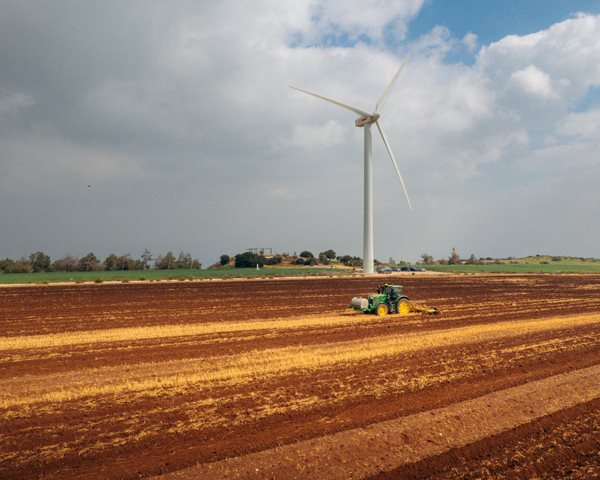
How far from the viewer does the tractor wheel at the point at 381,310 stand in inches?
1075

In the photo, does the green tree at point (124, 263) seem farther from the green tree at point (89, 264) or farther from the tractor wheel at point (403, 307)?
the tractor wheel at point (403, 307)

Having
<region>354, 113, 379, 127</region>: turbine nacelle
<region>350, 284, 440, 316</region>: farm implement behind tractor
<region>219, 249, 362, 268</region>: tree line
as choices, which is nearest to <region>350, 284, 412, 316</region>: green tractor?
<region>350, 284, 440, 316</region>: farm implement behind tractor

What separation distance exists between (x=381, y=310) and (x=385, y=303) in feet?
1.99

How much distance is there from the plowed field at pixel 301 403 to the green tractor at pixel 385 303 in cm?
475

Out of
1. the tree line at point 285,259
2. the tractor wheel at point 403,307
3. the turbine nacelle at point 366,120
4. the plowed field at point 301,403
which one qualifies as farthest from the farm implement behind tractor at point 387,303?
the tree line at point 285,259

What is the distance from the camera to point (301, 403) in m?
10.9

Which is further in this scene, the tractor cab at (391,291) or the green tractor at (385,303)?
the tractor cab at (391,291)

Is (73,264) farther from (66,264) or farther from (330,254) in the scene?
(330,254)

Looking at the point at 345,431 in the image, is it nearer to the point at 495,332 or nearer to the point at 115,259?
the point at 495,332

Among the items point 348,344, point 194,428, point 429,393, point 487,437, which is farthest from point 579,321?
point 194,428

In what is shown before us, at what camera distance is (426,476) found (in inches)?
291

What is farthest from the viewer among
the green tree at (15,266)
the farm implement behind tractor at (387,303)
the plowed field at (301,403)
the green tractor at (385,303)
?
the green tree at (15,266)

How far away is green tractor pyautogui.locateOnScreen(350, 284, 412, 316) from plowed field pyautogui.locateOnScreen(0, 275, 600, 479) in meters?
4.75

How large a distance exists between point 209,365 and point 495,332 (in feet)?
46.3
